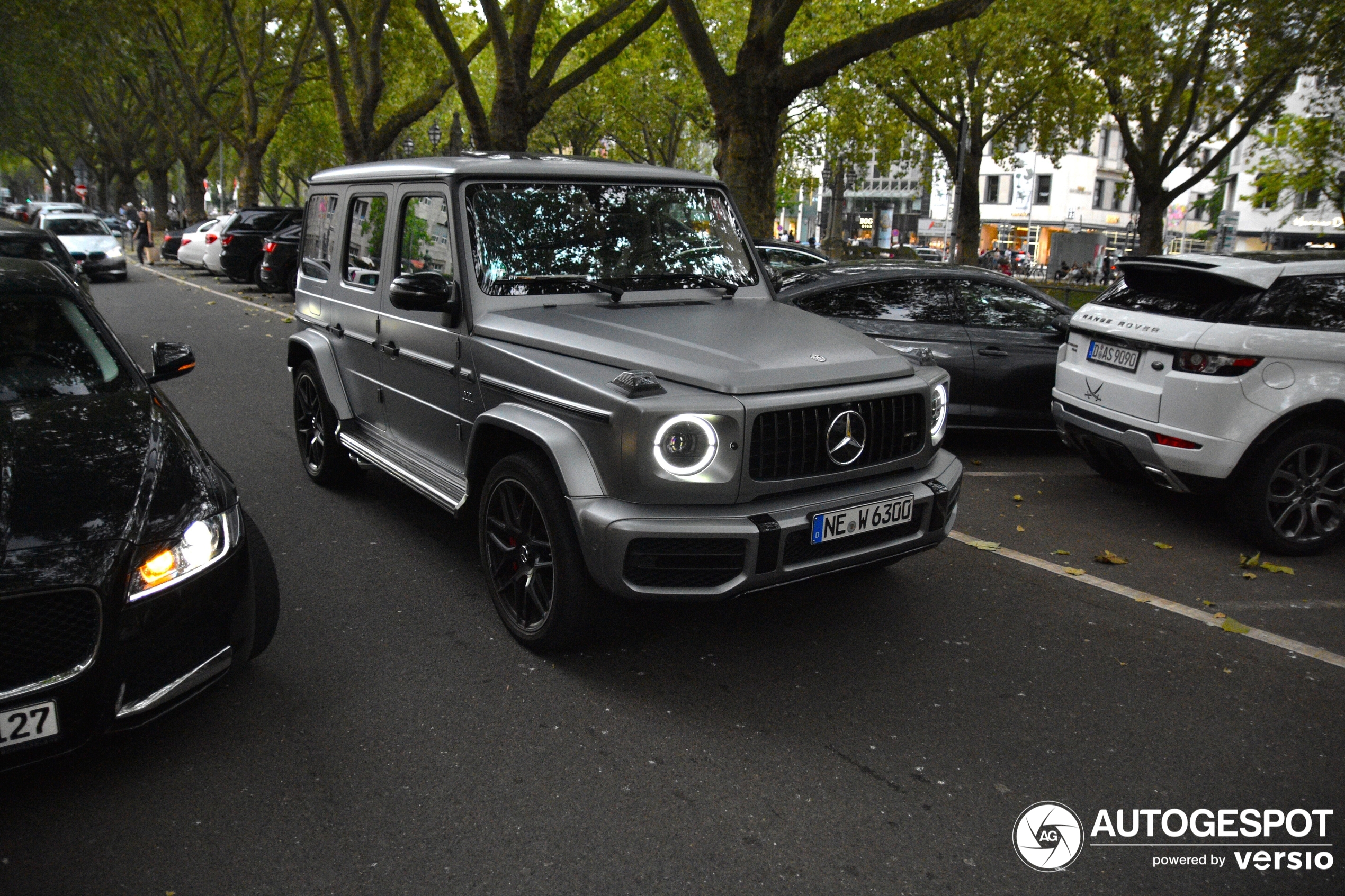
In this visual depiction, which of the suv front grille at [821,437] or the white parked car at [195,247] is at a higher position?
the white parked car at [195,247]

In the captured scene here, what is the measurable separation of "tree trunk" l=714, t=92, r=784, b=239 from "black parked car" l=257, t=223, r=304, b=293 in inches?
356

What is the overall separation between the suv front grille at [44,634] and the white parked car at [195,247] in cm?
2552

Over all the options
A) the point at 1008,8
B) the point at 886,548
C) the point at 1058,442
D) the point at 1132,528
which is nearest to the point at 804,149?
the point at 1008,8

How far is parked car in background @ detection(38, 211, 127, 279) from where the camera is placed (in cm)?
2327

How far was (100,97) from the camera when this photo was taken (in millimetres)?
45469

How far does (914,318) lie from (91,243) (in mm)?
22318

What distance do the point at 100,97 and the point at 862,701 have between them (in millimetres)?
51785

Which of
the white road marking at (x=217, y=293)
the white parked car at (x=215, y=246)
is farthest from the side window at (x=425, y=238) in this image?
the white parked car at (x=215, y=246)

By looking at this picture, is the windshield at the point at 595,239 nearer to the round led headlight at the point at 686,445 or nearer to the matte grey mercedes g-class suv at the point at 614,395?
the matte grey mercedes g-class suv at the point at 614,395

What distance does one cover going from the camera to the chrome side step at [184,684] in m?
3.13

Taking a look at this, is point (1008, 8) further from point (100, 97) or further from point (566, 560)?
point (100, 97)

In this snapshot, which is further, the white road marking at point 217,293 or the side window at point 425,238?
the white road marking at point 217,293

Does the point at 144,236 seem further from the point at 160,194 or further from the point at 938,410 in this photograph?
the point at 938,410

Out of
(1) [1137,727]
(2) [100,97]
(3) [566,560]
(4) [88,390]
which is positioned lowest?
(1) [1137,727]
